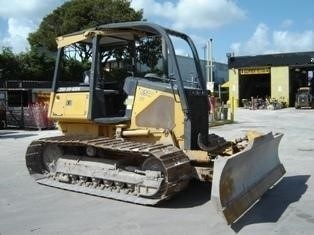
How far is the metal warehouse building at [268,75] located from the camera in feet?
174

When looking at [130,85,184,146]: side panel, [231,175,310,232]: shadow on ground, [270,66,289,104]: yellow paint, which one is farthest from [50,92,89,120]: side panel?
[270,66,289,104]: yellow paint

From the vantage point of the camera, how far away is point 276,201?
28.2 ft

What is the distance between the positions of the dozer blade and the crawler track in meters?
0.84

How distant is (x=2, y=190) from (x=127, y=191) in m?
2.56

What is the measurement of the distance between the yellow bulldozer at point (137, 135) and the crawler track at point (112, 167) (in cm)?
2

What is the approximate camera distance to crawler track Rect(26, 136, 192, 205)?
8.15 metres

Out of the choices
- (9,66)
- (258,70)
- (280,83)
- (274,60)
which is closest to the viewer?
(9,66)

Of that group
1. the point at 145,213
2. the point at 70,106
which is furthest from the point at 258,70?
the point at 145,213

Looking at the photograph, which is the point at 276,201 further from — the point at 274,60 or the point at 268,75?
the point at 268,75

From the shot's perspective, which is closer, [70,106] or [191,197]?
[191,197]

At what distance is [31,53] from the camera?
148ft

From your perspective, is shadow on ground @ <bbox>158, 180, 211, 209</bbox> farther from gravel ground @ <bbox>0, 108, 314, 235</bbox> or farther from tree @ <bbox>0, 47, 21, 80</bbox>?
tree @ <bbox>0, 47, 21, 80</bbox>

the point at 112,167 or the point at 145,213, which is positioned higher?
the point at 112,167

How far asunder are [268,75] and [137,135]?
50.2m
